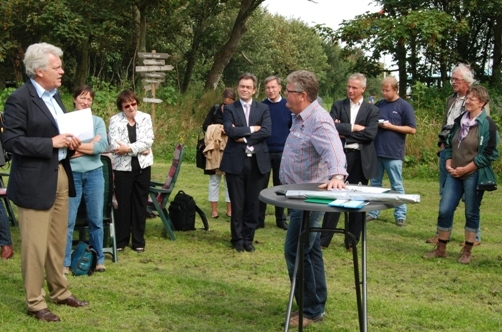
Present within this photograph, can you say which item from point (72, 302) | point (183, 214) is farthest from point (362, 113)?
point (72, 302)

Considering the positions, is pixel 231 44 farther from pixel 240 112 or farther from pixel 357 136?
pixel 357 136

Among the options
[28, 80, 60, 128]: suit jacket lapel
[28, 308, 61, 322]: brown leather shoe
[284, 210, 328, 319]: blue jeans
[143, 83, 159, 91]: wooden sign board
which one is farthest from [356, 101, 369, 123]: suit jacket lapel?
[143, 83, 159, 91]: wooden sign board

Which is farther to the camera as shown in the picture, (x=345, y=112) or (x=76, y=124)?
(x=345, y=112)

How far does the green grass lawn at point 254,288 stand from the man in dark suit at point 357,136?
80 cm

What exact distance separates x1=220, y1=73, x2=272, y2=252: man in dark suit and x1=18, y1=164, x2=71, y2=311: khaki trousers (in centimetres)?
290

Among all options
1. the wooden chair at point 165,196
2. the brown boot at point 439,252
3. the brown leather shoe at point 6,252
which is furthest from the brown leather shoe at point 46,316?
the brown boot at point 439,252

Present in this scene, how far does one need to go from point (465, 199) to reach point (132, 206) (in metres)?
3.62

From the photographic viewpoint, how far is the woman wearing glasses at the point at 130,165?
8.45m

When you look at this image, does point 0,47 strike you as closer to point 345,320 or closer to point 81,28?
point 81,28

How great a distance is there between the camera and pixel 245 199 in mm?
8961

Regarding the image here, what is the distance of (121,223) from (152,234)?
1.07 m

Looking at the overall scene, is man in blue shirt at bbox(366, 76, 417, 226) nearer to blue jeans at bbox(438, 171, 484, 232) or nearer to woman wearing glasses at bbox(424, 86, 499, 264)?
woman wearing glasses at bbox(424, 86, 499, 264)

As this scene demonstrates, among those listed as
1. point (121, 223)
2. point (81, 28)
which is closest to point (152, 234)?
point (121, 223)

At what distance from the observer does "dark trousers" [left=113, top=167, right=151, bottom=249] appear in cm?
856
